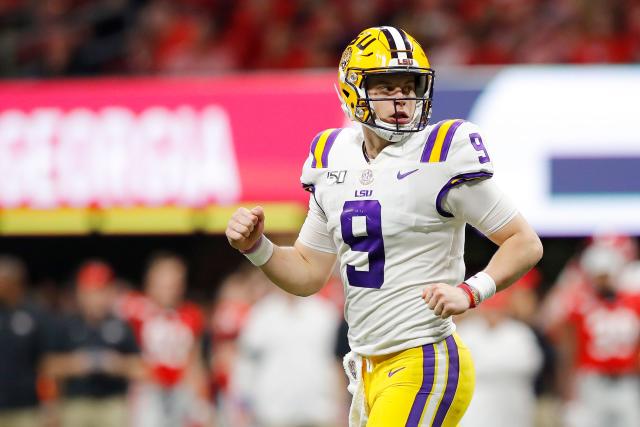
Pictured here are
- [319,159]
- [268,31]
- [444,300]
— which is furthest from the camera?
[268,31]

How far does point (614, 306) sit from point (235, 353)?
3502mm

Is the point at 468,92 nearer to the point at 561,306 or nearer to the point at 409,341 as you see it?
the point at 561,306

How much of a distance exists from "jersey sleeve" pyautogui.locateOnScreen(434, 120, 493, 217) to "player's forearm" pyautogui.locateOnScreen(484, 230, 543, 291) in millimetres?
217

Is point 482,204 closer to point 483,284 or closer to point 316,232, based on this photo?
point 483,284

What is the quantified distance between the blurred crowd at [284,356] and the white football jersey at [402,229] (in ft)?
14.9

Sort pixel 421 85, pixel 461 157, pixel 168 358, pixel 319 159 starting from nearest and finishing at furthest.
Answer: pixel 461 157
pixel 421 85
pixel 319 159
pixel 168 358

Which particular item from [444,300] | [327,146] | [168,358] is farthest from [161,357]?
[444,300]

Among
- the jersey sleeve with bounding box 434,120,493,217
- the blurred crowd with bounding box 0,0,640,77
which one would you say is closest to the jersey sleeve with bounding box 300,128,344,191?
the jersey sleeve with bounding box 434,120,493,217

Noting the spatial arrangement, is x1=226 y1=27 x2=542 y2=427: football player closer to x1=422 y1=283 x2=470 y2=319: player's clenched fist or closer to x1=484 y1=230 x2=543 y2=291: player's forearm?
x1=484 y1=230 x2=543 y2=291: player's forearm

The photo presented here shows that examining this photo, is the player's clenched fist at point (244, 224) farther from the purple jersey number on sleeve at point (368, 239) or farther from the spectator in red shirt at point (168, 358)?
the spectator in red shirt at point (168, 358)

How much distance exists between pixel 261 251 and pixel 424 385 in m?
0.74

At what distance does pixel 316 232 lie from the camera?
4359 mm

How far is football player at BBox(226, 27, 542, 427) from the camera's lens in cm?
390

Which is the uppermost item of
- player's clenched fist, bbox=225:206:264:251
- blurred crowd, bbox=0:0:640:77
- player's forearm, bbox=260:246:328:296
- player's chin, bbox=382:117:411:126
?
blurred crowd, bbox=0:0:640:77
